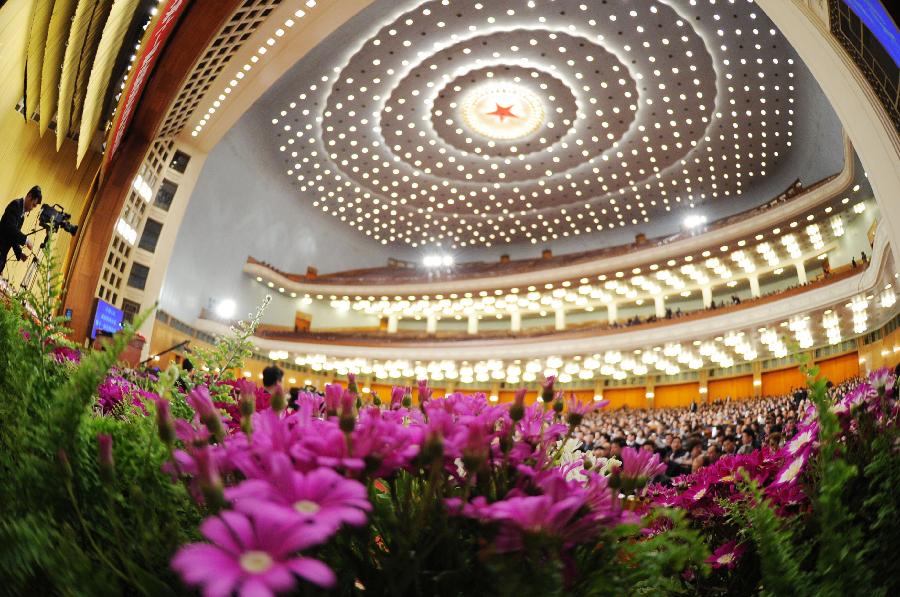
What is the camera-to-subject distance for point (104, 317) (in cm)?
1007

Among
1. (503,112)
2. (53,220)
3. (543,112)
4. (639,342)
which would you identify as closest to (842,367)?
(639,342)

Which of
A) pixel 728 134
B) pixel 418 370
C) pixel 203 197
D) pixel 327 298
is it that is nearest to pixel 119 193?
pixel 203 197

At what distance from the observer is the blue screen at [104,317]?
32.0 feet

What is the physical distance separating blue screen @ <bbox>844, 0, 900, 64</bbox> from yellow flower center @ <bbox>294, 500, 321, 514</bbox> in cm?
334

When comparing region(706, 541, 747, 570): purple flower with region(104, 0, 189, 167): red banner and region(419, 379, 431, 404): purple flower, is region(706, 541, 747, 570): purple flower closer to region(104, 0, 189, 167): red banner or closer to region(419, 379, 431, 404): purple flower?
region(419, 379, 431, 404): purple flower

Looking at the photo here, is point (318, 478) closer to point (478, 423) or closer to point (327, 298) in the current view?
point (478, 423)

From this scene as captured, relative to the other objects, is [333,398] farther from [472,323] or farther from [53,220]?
[472,323]

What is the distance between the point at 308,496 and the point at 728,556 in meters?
0.60

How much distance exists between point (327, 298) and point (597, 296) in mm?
12487

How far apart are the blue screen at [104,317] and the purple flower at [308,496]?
11.0 metres

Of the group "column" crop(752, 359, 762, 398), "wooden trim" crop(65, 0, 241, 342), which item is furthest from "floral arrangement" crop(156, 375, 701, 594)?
"column" crop(752, 359, 762, 398)

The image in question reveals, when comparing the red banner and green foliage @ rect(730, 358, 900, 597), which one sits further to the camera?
the red banner

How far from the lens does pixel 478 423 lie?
19.5 inches

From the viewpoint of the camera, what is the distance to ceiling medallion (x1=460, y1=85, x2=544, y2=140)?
61.2ft
